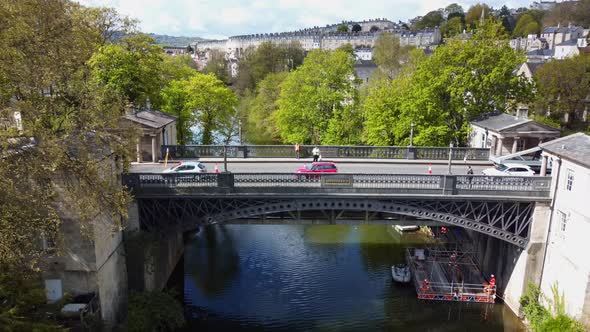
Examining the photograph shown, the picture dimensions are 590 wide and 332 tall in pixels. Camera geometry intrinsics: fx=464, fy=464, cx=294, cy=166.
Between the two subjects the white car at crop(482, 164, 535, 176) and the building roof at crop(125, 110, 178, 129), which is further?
the building roof at crop(125, 110, 178, 129)

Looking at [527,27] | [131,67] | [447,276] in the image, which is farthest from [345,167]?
[527,27]

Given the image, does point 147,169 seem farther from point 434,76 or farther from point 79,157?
point 434,76

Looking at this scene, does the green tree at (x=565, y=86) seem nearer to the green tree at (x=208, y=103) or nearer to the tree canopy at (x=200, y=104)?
the green tree at (x=208, y=103)

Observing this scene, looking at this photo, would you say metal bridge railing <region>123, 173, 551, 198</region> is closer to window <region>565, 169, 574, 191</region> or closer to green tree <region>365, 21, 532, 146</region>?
window <region>565, 169, 574, 191</region>

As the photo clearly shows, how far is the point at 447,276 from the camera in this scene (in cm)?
2962

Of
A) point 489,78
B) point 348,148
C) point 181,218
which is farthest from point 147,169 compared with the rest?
point 489,78

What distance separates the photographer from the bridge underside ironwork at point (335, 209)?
23.5 metres

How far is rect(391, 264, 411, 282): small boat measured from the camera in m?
29.5

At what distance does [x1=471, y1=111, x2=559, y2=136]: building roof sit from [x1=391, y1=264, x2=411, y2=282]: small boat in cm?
1176

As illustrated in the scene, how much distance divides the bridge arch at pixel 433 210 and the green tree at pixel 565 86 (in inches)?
1382

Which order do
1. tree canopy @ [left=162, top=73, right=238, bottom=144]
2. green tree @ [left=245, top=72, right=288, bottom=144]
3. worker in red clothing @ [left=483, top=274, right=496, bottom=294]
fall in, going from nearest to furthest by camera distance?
worker in red clothing @ [left=483, top=274, right=496, bottom=294], tree canopy @ [left=162, top=73, right=238, bottom=144], green tree @ [left=245, top=72, right=288, bottom=144]

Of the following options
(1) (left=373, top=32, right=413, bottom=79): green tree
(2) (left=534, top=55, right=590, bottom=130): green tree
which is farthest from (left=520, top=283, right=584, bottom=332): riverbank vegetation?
(1) (left=373, top=32, right=413, bottom=79): green tree

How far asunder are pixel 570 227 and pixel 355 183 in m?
10.4

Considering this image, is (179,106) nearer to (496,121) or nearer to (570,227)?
(496,121)
